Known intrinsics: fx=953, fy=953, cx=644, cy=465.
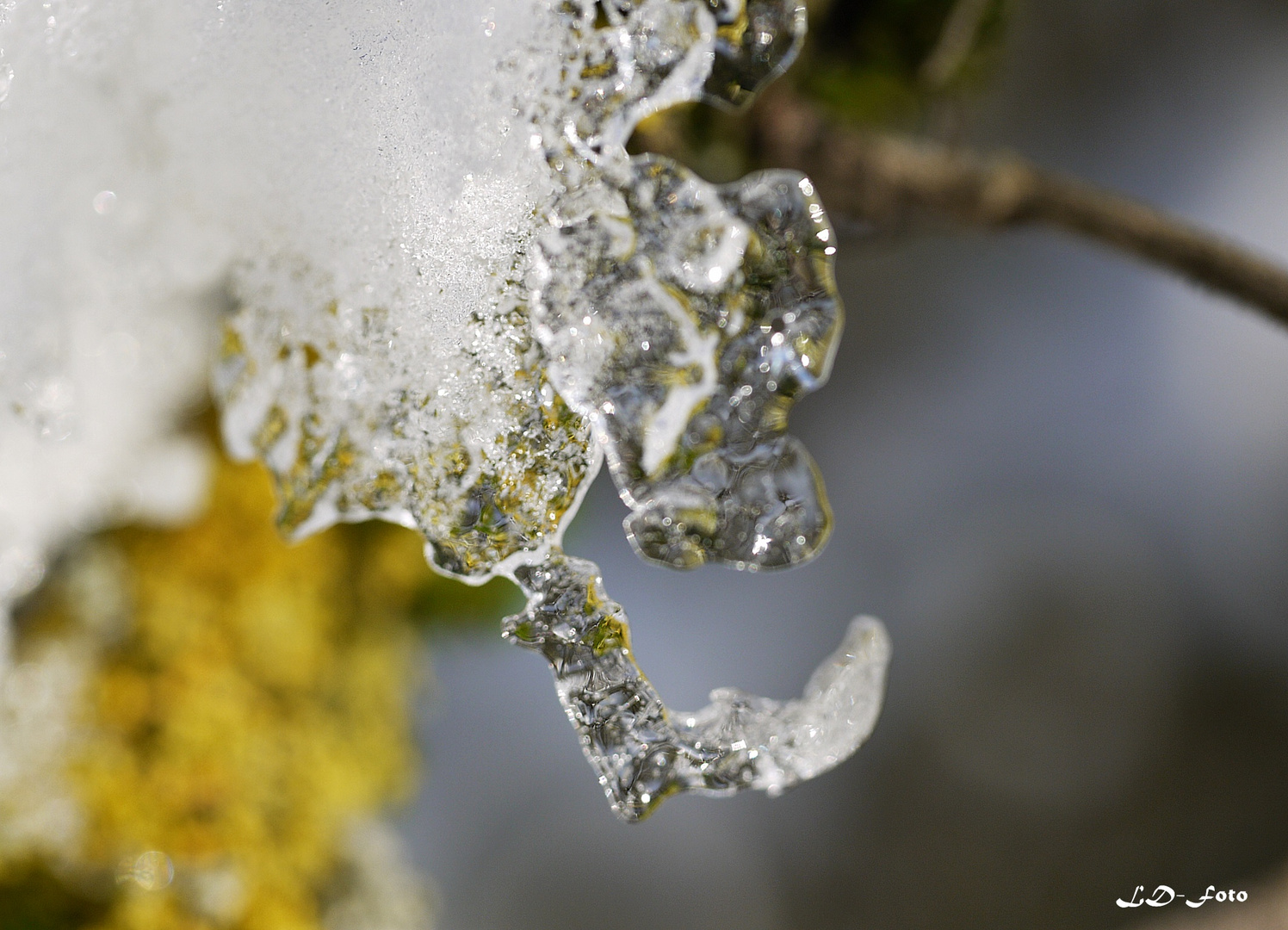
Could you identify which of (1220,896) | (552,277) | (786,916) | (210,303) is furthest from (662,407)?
(786,916)

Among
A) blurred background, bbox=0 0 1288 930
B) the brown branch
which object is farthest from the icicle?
blurred background, bbox=0 0 1288 930

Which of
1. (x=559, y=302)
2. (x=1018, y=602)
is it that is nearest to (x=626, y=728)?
(x=559, y=302)

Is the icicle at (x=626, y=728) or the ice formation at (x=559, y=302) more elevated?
the ice formation at (x=559, y=302)

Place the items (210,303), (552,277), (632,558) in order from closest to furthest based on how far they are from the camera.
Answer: (552,277) → (210,303) → (632,558)

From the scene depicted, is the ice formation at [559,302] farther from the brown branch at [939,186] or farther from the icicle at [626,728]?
the brown branch at [939,186]

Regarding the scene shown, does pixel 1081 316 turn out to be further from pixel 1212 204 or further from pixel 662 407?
pixel 662 407

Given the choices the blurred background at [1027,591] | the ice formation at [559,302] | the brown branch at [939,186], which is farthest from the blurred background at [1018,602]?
the ice formation at [559,302]
